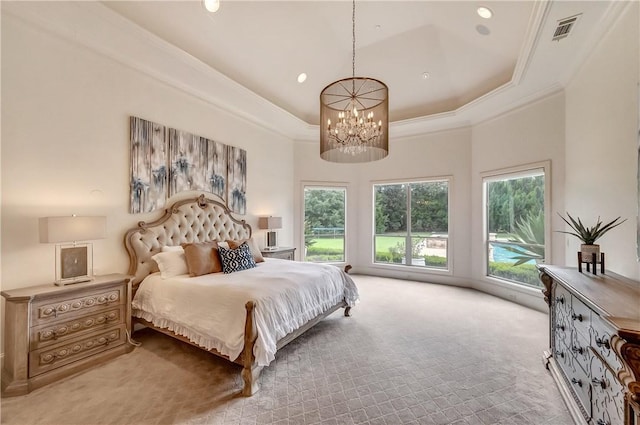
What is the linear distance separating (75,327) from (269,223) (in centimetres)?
311

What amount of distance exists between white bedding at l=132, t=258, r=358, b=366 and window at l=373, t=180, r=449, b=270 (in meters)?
3.23

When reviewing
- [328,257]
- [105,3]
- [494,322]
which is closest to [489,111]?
[494,322]

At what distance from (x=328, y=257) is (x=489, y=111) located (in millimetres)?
4470

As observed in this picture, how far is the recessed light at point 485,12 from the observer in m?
3.31

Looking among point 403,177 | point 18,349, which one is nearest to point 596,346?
point 18,349

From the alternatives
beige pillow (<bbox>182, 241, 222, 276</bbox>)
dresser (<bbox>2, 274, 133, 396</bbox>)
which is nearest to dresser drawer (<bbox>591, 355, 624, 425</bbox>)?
beige pillow (<bbox>182, 241, 222, 276</bbox>)

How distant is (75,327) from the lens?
2.50m

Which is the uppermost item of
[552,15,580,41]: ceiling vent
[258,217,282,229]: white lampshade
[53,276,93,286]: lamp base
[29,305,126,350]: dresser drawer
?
[552,15,580,41]: ceiling vent

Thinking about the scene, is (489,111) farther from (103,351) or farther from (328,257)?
(103,351)

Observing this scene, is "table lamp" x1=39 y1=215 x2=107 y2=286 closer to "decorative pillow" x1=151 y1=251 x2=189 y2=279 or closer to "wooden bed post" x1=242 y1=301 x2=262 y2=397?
"decorative pillow" x1=151 y1=251 x2=189 y2=279

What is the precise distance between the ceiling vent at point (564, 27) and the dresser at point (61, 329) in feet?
16.9

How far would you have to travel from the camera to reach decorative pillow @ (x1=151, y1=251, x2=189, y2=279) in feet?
10.5

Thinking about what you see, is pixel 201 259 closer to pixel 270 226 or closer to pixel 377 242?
pixel 270 226

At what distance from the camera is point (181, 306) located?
274 centimetres
